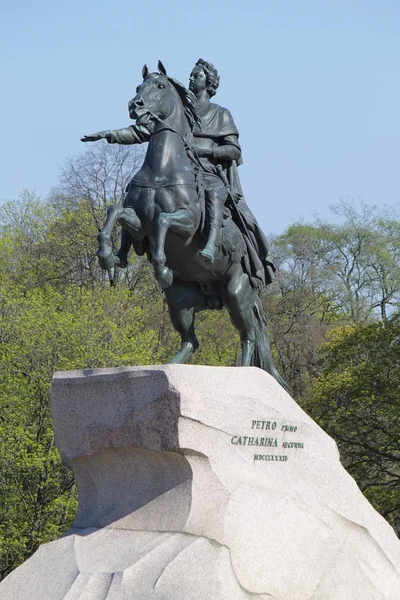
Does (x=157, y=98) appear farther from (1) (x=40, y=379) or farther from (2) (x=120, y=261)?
(1) (x=40, y=379)

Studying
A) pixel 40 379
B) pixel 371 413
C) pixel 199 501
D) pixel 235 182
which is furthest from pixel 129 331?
pixel 199 501

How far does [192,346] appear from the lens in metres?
10.1

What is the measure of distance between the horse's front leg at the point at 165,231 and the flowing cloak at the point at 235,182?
3.78 feet

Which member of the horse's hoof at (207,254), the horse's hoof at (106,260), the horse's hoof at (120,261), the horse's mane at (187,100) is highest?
the horse's mane at (187,100)

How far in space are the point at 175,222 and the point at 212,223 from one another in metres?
0.52

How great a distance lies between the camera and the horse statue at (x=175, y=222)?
9.06m

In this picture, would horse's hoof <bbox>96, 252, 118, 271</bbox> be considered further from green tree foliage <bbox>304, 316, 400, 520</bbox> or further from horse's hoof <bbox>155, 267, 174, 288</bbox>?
green tree foliage <bbox>304, 316, 400, 520</bbox>

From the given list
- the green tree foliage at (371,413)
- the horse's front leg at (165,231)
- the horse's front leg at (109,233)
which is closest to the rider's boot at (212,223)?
the horse's front leg at (165,231)

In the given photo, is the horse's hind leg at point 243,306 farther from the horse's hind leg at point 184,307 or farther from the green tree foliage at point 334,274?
the green tree foliage at point 334,274

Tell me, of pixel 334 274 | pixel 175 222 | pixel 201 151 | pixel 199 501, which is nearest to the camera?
pixel 199 501

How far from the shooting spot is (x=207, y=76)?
10609 mm

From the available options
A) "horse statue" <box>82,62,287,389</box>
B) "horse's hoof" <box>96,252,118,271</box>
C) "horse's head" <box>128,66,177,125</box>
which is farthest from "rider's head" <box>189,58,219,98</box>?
"horse's hoof" <box>96,252,118,271</box>

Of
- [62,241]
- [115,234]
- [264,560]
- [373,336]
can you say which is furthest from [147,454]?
[62,241]

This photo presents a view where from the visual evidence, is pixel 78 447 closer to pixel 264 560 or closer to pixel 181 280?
pixel 264 560
